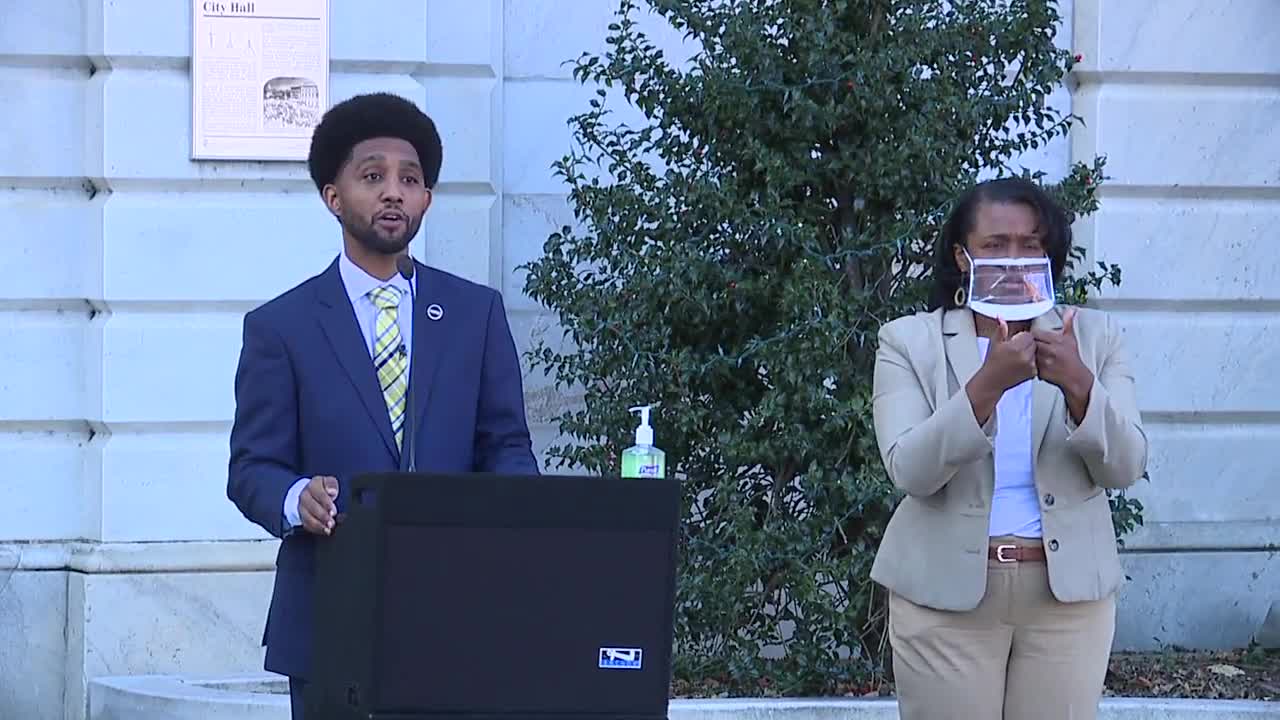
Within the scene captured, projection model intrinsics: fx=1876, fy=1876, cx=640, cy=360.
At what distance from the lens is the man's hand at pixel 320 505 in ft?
10.4

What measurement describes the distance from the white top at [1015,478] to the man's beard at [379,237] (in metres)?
1.24

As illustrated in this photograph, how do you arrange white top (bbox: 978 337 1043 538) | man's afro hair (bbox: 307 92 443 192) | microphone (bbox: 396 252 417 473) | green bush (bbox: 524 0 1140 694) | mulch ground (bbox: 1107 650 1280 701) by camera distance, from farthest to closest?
mulch ground (bbox: 1107 650 1280 701)
green bush (bbox: 524 0 1140 694)
white top (bbox: 978 337 1043 538)
man's afro hair (bbox: 307 92 443 192)
microphone (bbox: 396 252 417 473)

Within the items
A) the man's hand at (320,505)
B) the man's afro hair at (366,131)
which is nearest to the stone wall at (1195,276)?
the man's afro hair at (366,131)

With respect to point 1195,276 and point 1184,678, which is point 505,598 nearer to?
point 1184,678

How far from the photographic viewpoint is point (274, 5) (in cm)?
717

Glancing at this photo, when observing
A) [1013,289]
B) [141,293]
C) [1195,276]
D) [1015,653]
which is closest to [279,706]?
[141,293]

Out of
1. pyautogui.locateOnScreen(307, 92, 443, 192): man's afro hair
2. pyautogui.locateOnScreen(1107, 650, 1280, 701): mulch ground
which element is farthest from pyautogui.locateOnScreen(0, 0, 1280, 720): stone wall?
pyautogui.locateOnScreen(307, 92, 443, 192): man's afro hair

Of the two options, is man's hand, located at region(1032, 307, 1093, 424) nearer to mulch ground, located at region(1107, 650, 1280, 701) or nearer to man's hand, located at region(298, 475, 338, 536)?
man's hand, located at region(298, 475, 338, 536)

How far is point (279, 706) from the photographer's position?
6273mm

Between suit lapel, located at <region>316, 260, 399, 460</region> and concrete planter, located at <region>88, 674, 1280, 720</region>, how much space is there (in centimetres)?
282

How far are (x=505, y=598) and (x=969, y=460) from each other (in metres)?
1.21

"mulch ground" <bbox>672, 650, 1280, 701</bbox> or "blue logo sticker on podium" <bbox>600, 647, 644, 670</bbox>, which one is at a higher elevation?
"blue logo sticker on podium" <bbox>600, 647, 644, 670</bbox>

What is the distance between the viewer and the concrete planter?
6188mm

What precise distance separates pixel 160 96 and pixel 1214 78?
4.43 m
